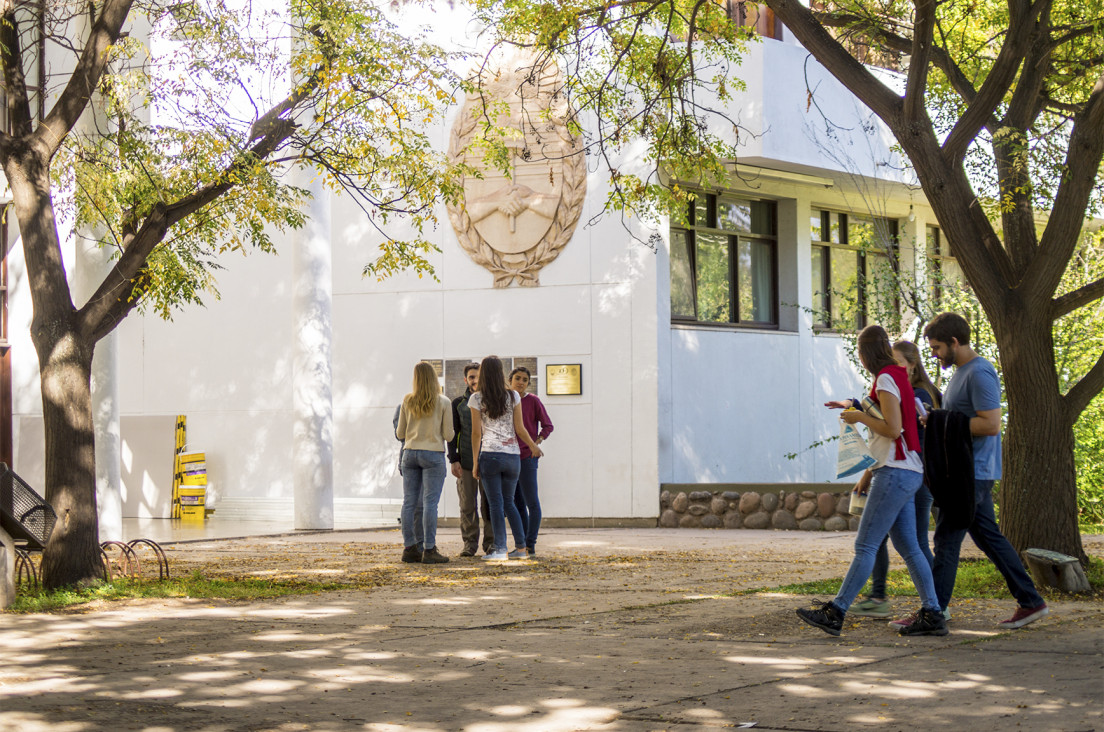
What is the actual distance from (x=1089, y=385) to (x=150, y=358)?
56.8ft

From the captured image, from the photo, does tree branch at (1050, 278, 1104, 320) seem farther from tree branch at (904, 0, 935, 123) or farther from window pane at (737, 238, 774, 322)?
window pane at (737, 238, 774, 322)

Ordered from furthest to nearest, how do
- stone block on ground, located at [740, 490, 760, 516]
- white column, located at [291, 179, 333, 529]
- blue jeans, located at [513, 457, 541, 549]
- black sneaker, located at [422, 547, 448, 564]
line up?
white column, located at [291, 179, 333, 529]
stone block on ground, located at [740, 490, 760, 516]
blue jeans, located at [513, 457, 541, 549]
black sneaker, located at [422, 547, 448, 564]

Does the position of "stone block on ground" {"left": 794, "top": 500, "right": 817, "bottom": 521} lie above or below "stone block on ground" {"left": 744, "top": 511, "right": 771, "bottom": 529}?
above

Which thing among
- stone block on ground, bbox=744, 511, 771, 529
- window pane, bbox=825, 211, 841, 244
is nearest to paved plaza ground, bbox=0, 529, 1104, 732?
stone block on ground, bbox=744, 511, 771, 529

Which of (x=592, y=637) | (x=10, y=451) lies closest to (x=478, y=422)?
(x=592, y=637)

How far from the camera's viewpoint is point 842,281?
23.3 m

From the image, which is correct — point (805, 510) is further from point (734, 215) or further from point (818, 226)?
point (818, 226)

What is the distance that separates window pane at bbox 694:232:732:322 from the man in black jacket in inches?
325

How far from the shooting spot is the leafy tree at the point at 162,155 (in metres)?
10.5

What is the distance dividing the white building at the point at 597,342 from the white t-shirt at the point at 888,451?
11468 mm

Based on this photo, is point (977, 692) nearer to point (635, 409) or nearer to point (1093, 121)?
point (1093, 121)

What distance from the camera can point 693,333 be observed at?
66.9 feet

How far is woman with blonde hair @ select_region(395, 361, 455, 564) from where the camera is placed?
12664 millimetres

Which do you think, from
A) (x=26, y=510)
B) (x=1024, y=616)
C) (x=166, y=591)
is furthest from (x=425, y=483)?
(x=1024, y=616)
